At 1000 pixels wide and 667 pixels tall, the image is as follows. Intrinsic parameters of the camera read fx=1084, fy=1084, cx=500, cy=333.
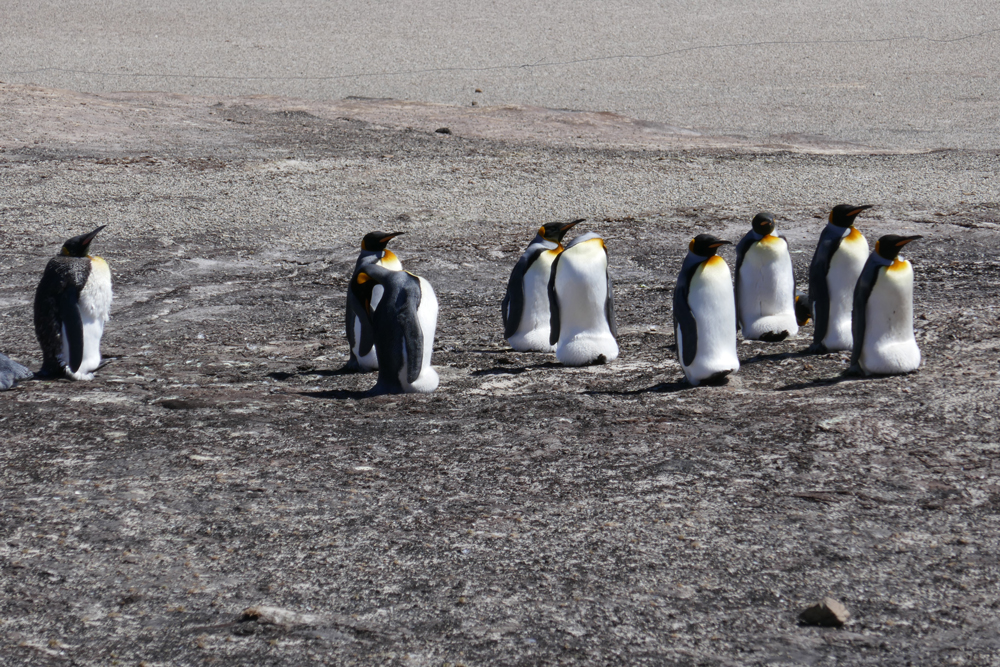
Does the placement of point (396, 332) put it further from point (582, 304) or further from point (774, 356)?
point (774, 356)

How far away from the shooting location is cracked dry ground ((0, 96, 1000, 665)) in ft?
10.8

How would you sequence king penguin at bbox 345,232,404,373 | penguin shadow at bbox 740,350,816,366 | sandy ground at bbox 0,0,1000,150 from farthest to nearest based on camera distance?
1. sandy ground at bbox 0,0,1000,150
2. penguin shadow at bbox 740,350,816,366
3. king penguin at bbox 345,232,404,373

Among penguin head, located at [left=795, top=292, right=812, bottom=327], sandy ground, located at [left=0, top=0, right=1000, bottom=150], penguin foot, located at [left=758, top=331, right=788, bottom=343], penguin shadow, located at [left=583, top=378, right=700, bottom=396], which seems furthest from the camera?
sandy ground, located at [left=0, top=0, right=1000, bottom=150]

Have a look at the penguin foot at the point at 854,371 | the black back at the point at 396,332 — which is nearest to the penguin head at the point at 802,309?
the penguin foot at the point at 854,371

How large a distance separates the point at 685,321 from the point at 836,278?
45.7 inches

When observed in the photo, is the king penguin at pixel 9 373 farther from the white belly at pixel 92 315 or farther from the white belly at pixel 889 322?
the white belly at pixel 889 322

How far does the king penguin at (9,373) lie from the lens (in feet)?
19.5

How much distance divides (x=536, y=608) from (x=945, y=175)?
11.2m

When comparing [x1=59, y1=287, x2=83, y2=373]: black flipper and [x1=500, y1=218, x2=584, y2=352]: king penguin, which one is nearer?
Answer: [x1=59, y1=287, x2=83, y2=373]: black flipper

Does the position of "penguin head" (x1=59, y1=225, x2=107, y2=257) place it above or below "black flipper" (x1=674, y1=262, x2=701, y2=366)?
above

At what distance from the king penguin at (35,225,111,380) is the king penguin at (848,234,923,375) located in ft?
14.1

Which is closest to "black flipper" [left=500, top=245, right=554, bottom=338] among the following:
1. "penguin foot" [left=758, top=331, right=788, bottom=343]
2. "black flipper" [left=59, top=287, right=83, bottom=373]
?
"penguin foot" [left=758, top=331, right=788, bottom=343]

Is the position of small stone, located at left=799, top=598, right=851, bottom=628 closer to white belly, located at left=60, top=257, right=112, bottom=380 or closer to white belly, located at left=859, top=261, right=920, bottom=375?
white belly, located at left=859, top=261, right=920, bottom=375

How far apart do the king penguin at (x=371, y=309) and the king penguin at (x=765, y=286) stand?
7.36ft
